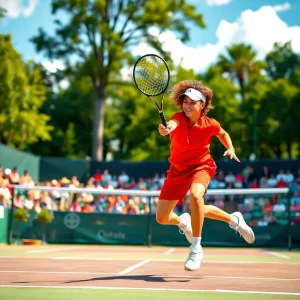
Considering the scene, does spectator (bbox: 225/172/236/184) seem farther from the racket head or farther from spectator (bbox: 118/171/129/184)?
the racket head

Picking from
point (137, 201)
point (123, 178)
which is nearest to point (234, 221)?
point (137, 201)

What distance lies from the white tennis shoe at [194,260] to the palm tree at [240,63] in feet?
151

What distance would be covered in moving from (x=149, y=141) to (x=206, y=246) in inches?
1128

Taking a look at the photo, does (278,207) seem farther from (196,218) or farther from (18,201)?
(196,218)

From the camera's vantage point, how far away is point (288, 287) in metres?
6.03

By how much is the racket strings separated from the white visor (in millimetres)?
431

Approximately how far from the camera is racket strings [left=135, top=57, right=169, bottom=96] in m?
7.45

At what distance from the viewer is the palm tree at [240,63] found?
52.0 meters

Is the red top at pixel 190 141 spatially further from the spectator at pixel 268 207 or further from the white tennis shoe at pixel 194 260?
the spectator at pixel 268 207

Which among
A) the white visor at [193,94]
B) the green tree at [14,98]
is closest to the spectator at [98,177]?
the green tree at [14,98]

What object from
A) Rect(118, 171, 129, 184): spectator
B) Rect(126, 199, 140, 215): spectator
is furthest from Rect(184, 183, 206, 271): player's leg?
Rect(118, 171, 129, 184): spectator

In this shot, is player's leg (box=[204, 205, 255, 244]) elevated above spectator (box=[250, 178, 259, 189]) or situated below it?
below

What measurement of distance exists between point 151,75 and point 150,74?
0.02 meters

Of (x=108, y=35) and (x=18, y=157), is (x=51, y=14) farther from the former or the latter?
(x=18, y=157)
